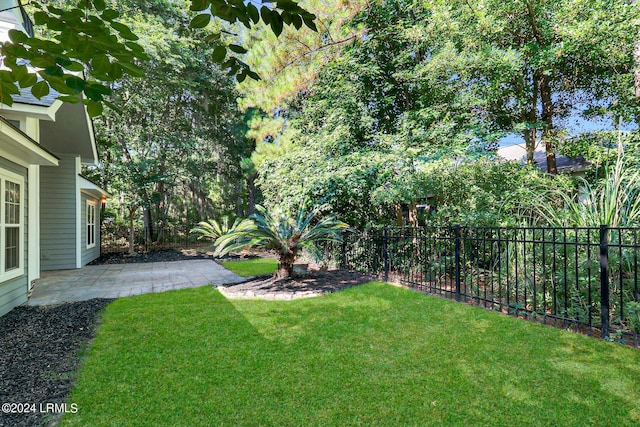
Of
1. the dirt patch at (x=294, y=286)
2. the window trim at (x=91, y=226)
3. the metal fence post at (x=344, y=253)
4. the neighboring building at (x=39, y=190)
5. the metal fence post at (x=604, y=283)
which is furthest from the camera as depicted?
the window trim at (x=91, y=226)

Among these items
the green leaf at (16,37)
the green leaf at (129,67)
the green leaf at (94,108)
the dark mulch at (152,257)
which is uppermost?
the green leaf at (16,37)

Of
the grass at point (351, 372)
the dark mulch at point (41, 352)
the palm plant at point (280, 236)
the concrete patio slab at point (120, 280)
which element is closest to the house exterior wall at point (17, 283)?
the dark mulch at point (41, 352)

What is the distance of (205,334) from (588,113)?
8541 mm

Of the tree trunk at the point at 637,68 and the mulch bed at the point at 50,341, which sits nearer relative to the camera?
the mulch bed at the point at 50,341

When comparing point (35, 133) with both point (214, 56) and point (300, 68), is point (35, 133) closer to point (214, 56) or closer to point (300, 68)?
point (300, 68)

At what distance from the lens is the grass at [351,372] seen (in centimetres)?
212

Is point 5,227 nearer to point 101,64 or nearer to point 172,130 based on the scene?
point 101,64

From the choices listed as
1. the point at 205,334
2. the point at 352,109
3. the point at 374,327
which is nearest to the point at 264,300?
the point at 205,334

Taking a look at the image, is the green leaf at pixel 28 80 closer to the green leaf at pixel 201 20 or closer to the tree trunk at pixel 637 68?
the green leaf at pixel 201 20

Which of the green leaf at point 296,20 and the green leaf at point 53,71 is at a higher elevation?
the green leaf at point 296,20

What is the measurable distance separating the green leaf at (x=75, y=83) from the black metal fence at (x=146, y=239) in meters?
13.4

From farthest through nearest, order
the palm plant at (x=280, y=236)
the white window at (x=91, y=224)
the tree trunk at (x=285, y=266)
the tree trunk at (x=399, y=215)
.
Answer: the white window at (x=91, y=224) < the tree trunk at (x=399, y=215) < the tree trunk at (x=285, y=266) < the palm plant at (x=280, y=236)

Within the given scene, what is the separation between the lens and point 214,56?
1.37m

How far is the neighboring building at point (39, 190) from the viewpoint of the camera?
4.32m
